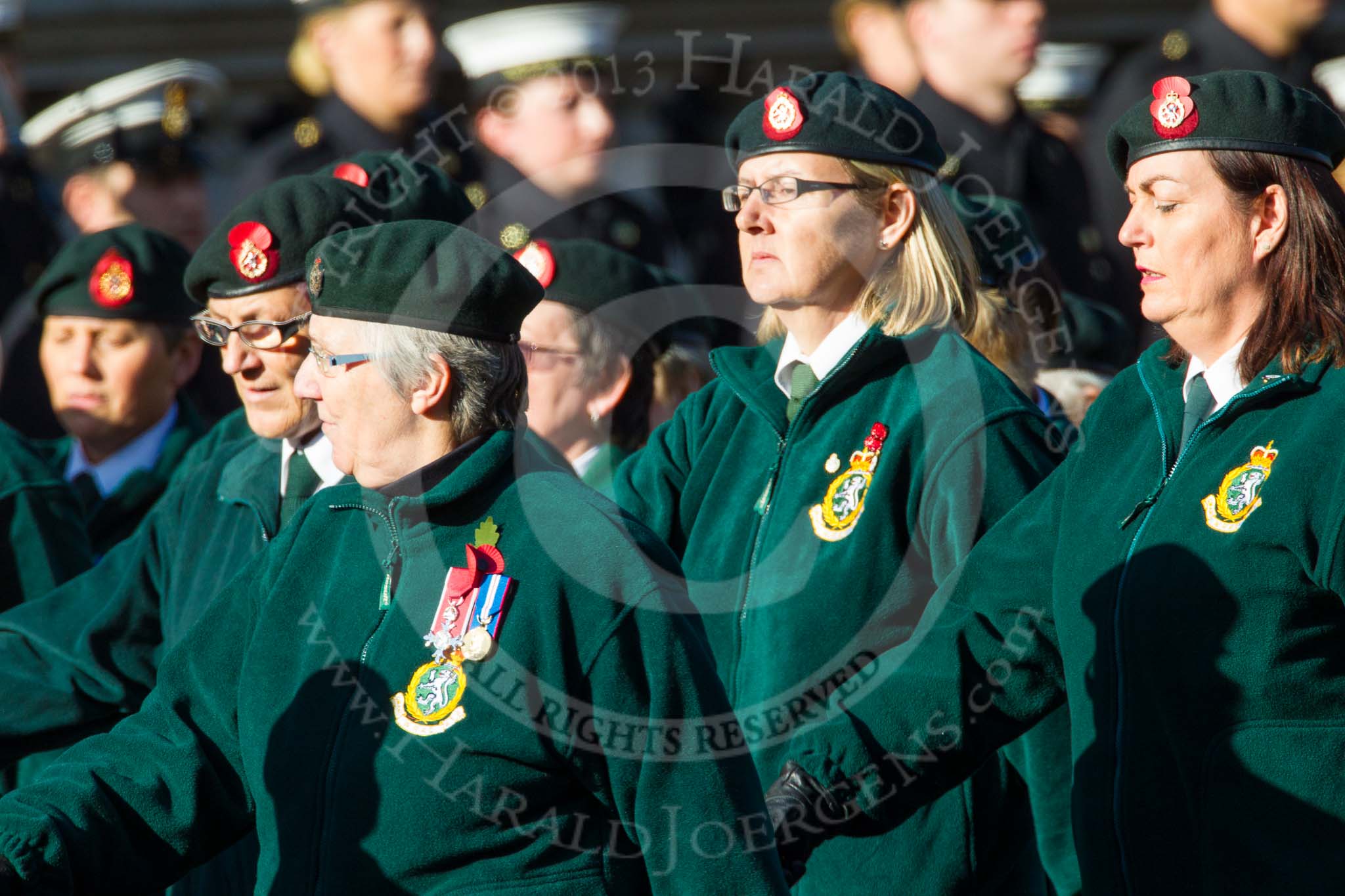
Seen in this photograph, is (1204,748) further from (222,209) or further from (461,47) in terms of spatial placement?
(222,209)

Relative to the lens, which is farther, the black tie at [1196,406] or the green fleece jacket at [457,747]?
the black tie at [1196,406]

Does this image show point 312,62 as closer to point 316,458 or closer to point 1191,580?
point 316,458

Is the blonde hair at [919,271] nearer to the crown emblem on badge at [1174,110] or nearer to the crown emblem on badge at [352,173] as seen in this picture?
the crown emblem on badge at [1174,110]

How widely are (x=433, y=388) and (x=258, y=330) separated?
147 centimetres

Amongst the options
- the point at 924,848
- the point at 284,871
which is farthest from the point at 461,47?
the point at 284,871

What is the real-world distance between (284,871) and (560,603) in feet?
1.88

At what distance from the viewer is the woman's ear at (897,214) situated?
4105mm

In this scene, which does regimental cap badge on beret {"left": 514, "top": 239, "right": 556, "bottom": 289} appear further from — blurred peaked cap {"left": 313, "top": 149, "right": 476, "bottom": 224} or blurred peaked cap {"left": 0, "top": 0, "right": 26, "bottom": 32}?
blurred peaked cap {"left": 0, "top": 0, "right": 26, "bottom": 32}

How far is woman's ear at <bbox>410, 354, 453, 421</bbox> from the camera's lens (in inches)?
119

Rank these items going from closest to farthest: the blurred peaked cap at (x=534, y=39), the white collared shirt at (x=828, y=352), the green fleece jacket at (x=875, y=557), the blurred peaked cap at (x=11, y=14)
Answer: the green fleece jacket at (x=875, y=557), the white collared shirt at (x=828, y=352), the blurred peaked cap at (x=534, y=39), the blurred peaked cap at (x=11, y=14)

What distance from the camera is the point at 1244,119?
3.22 m

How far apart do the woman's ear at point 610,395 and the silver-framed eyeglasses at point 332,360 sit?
2.21 meters

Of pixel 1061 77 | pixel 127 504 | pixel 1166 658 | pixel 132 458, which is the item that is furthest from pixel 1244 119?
pixel 1061 77

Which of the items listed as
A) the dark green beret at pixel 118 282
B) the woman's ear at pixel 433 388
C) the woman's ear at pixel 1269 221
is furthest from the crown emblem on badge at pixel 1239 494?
the dark green beret at pixel 118 282
